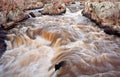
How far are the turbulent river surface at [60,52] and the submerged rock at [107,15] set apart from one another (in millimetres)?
404

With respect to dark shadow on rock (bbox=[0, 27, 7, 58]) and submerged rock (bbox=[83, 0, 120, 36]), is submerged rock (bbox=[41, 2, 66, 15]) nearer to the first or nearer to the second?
submerged rock (bbox=[83, 0, 120, 36])

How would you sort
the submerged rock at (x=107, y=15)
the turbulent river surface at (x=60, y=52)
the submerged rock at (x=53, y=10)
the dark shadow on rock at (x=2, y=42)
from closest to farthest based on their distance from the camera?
the turbulent river surface at (x=60, y=52) < the dark shadow on rock at (x=2, y=42) < the submerged rock at (x=107, y=15) < the submerged rock at (x=53, y=10)

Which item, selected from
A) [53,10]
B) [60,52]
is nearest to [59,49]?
[60,52]

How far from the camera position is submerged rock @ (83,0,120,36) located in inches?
374

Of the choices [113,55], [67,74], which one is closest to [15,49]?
[67,74]

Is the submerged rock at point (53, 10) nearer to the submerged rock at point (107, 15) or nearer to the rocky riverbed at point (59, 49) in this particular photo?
the rocky riverbed at point (59, 49)

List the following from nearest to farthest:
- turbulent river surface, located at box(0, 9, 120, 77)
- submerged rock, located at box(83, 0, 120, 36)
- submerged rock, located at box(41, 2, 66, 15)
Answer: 1. turbulent river surface, located at box(0, 9, 120, 77)
2. submerged rock, located at box(83, 0, 120, 36)
3. submerged rock, located at box(41, 2, 66, 15)

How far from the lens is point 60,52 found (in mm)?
7191

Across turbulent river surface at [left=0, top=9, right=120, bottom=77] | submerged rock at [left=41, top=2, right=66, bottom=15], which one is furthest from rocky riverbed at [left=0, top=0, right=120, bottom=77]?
submerged rock at [left=41, top=2, right=66, bottom=15]

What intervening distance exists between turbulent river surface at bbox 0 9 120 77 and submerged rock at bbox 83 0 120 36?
404 mm

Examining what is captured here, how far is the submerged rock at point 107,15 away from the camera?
31.1ft

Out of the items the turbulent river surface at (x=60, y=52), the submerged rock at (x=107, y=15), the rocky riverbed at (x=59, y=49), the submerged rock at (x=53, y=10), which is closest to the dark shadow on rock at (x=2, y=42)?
the rocky riverbed at (x=59, y=49)

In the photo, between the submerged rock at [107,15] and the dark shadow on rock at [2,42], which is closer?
the dark shadow on rock at [2,42]

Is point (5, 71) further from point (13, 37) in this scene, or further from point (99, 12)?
point (99, 12)
